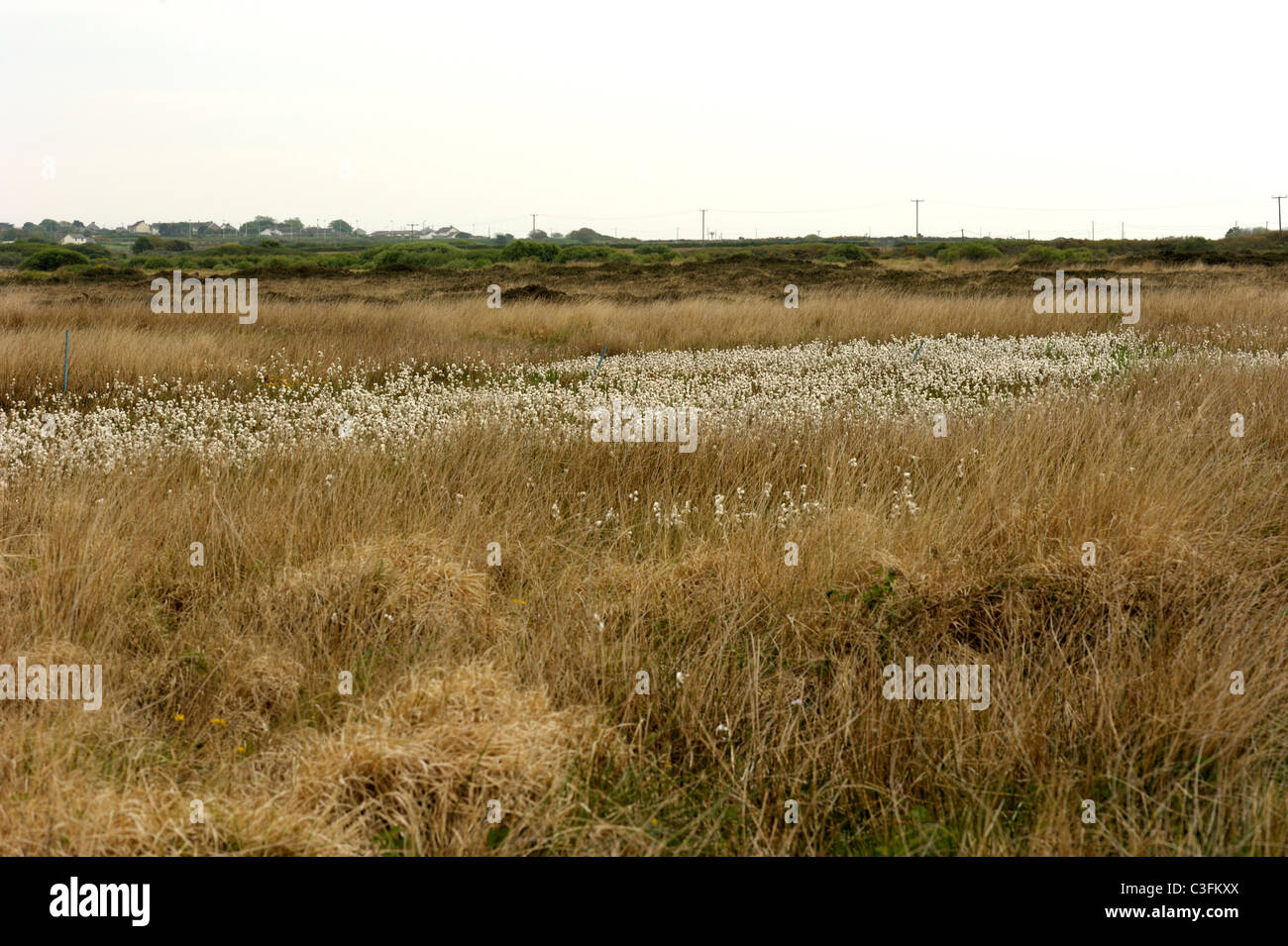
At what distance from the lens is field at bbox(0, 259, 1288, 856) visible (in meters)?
2.96

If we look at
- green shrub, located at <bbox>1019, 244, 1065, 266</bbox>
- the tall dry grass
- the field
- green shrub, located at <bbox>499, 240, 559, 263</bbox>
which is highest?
green shrub, located at <bbox>499, 240, 559, 263</bbox>

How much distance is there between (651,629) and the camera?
165 inches

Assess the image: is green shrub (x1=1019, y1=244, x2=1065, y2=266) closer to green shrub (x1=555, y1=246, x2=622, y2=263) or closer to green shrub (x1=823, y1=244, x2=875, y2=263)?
green shrub (x1=823, y1=244, x2=875, y2=263)

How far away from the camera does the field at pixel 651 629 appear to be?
296cm

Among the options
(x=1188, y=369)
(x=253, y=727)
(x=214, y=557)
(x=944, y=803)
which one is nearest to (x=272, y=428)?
(x=214, y=557)

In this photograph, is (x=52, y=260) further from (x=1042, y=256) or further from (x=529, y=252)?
(x=1042, y=256)

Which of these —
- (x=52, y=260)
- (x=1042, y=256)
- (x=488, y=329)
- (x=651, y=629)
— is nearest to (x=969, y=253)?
(x=1042, y=256)

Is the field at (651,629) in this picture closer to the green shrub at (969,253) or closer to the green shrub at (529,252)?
the green shrub at (969,253)

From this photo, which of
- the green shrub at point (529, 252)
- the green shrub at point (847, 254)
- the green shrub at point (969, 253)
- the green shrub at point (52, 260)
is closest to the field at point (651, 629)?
the green shrub at point (969, 253)

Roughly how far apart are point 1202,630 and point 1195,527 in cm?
141

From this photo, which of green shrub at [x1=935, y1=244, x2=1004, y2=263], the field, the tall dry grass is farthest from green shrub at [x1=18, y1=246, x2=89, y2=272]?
the field

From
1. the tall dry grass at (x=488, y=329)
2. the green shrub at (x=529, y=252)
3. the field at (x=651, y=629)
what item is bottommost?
the field at (x=651, y=629)

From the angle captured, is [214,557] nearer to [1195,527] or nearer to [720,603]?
[720,603]

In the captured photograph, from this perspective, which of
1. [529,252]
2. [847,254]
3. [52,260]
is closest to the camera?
[52,260]
